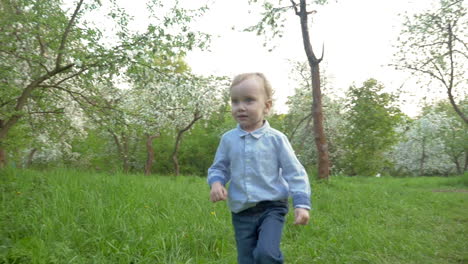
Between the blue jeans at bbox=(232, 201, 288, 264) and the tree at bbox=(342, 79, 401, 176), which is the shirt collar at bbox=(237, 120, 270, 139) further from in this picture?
the tree at bbox=(342, 79, 401, 176)

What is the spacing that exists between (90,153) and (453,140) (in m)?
31.1

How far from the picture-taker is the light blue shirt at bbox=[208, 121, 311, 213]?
235 centimetres

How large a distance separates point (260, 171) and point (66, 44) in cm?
555

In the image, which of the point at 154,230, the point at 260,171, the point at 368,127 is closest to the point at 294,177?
the point at 260,171

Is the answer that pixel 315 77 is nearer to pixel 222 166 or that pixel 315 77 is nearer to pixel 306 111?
pixel 222 166

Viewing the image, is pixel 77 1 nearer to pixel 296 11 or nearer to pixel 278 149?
pixel 278 149

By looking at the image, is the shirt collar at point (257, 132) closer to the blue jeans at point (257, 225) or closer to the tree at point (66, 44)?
the blue jeans at point (257, 225)

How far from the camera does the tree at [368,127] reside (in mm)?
24328

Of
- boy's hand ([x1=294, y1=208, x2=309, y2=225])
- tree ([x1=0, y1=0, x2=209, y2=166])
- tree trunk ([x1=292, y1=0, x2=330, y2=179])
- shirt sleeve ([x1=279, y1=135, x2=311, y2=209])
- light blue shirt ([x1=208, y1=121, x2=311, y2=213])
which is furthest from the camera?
tree trunk ([x1=292, y1=0, x2=330, y2=179])

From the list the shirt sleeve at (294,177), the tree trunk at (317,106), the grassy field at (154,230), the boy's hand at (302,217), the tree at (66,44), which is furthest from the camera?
the tree trunk at (317,106)

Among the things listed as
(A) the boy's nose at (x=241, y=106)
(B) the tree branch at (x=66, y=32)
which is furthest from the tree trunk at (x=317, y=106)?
(A) the boy's nose at (x=241, y=106)

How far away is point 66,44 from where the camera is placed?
252 inches

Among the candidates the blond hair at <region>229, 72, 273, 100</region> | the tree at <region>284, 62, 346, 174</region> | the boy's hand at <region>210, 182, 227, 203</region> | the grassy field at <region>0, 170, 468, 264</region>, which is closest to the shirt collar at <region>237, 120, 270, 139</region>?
the blond hair at <region>229, 72, 273, 100</region>

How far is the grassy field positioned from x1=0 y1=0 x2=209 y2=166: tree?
178cm
